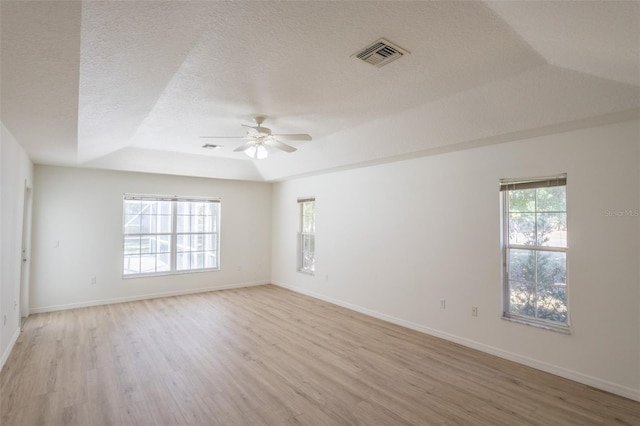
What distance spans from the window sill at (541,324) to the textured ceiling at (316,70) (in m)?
1.95

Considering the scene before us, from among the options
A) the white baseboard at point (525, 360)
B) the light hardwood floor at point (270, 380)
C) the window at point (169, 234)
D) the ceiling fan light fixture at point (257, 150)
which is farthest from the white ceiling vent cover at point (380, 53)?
the window at point (169, 234)

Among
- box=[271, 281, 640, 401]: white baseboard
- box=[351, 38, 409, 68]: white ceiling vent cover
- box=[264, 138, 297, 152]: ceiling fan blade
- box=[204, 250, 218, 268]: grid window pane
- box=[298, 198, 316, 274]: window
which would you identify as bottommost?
box=[271, 281, 640, 401]: white baseboard

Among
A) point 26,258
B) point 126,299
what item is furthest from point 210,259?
point 26,258

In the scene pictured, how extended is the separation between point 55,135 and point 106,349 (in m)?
2.41

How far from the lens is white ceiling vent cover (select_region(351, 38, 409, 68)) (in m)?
2.27

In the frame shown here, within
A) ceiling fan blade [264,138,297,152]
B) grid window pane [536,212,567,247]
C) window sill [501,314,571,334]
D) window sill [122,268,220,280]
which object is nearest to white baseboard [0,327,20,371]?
window sill [122,268,220,280]

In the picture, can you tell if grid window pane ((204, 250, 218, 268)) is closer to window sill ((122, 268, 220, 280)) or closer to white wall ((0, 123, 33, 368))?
window sill ((122, 268, 220, 280))

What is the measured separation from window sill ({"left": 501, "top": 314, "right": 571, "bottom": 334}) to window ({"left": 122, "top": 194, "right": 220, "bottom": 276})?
218 inches

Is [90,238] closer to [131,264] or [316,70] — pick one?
[131,264]

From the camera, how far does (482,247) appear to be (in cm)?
394

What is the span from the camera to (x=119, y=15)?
1.54 m

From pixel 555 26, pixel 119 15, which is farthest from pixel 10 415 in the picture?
pixel 555 26

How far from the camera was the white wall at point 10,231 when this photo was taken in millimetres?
3221

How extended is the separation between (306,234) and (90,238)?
3844 mm
